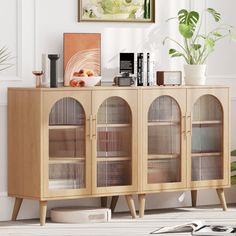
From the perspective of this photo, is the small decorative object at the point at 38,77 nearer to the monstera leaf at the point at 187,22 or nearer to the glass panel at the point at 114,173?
the glass panel at the point at 114,173

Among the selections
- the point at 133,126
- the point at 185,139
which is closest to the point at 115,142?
the point at 133,126

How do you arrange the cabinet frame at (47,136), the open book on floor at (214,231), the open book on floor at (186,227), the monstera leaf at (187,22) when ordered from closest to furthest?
the open book on floor at (214,231)
the open book on floor at (186,227)
the cabinet frame at (47,136)
the monstera leaf at (187,22)

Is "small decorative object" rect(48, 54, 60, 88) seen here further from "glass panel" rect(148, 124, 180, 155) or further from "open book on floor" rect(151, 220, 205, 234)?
"open book on floor" rect(151, 220, 205, 234)

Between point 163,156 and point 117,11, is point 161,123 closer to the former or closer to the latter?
point 163,156

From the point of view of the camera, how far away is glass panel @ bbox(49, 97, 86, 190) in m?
6.86

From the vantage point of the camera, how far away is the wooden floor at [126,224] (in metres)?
6.59

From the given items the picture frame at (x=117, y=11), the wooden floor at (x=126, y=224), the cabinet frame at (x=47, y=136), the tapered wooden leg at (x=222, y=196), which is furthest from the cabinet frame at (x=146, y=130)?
the picture frame at (x=117, y=11)

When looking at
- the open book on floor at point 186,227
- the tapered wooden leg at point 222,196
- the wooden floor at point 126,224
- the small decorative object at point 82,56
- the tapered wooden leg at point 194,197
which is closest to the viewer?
the open book on floor at point 186,227

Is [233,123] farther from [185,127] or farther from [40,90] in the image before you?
[40,90]

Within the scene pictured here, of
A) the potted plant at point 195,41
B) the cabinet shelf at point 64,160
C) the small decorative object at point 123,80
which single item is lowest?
the cabinet shelf at point 64,160

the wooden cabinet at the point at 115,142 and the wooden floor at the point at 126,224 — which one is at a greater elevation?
the wooden cabinet at the point at 115,142

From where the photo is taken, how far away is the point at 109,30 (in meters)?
7.42

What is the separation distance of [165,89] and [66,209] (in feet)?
3.75

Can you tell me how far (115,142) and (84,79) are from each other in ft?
1.68
